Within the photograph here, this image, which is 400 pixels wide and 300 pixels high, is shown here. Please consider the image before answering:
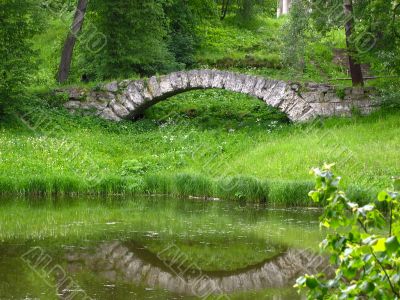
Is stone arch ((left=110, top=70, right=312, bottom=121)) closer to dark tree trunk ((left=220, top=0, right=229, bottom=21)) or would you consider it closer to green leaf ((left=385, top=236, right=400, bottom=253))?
dark tree trunk ((left=220, top=0, right=229, bottom=21))

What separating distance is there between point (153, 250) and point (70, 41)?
14.4 meters

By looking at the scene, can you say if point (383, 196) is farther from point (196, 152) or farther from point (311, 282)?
point (196, 152)

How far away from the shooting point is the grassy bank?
15092 millimetres

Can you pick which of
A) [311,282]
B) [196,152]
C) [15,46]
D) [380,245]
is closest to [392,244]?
[380,245]

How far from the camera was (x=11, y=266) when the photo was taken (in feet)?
28.3

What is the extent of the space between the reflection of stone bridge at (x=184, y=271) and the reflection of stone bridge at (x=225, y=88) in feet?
31.7

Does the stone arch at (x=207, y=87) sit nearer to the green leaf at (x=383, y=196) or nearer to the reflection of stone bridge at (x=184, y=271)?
the reflection of stone bridge at (x=184, y=271)

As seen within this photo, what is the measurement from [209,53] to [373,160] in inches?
559

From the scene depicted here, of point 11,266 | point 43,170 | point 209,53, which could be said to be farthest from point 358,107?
point 11,266

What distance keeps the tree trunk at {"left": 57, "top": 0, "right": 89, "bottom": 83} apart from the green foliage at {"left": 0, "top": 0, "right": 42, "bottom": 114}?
275 centimetres

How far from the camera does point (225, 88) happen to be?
19.6 m

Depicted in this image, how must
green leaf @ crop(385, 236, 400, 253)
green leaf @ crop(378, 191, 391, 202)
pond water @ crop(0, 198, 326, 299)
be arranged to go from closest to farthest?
green leaf @ crop(385, 236, 400, 253) < green leaf @ crop(378, 191, 391, 202) < pond water @ crop(0, 198, 326, 299)

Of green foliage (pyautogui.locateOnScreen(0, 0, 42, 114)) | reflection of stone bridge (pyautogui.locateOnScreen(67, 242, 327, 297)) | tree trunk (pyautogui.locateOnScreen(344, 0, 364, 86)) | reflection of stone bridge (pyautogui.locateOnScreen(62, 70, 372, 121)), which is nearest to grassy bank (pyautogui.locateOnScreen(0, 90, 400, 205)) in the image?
reflection of stone bridge (pyautogui.locateOnScreen(62, 70, 372, 121))

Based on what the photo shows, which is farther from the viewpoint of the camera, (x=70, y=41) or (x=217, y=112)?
(x=70, y=41)
